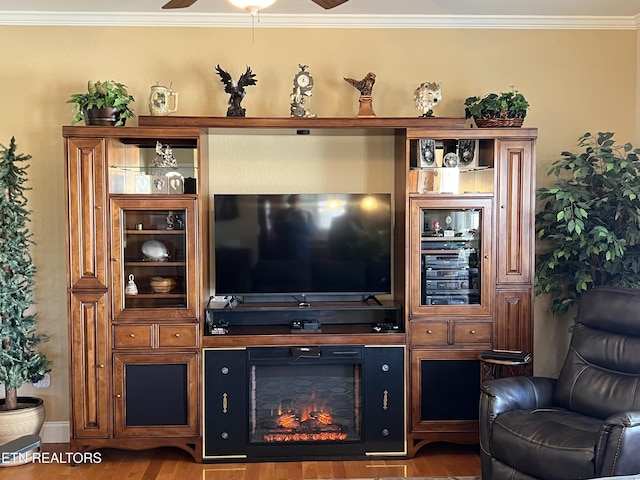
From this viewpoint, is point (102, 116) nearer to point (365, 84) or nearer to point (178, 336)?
point (178, 336)

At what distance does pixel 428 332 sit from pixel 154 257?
5.95ft

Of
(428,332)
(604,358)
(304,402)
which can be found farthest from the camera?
(304,402)

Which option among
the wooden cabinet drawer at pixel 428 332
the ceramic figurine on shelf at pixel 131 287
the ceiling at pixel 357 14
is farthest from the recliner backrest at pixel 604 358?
the ceramic figurine on shelf at pixel 131 287

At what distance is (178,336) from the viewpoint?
3799 millimetres

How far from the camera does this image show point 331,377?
394cm

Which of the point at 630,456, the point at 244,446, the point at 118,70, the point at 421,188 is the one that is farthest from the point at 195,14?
the point at 630,456

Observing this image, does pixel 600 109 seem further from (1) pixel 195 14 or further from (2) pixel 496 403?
(1) pixel 195 14

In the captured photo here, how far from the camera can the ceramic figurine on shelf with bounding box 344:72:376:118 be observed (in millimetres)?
3984

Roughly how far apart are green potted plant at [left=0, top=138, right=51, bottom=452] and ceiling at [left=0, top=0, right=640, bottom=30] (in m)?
0.94

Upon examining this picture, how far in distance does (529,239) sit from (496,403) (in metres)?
1.17

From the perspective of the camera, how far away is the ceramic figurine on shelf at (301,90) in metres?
3.96

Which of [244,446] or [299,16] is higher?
[299,16]

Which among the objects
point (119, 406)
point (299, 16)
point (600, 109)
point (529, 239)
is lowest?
point (119, 406)

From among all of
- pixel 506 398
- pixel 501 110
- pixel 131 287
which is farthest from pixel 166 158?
pixel 506 398
